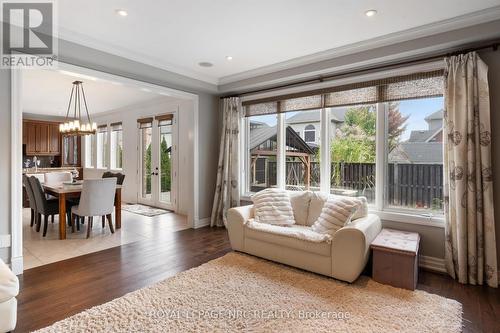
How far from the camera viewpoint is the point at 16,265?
2.93 metres

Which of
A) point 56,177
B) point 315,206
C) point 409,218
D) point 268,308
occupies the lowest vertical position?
point 268,308

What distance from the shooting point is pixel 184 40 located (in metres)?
3.21

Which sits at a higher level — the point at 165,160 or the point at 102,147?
the point at 102,147

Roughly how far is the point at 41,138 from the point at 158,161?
170 inches

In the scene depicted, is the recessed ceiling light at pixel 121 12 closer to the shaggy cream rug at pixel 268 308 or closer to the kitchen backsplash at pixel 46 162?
the shaggy cream rug at pixel 268 308

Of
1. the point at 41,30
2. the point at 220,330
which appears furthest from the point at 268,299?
the point at 41,30

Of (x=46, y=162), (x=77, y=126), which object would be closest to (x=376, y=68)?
(x=77, y=126)

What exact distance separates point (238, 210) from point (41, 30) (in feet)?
9.61

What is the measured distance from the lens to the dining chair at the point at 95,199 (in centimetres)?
420

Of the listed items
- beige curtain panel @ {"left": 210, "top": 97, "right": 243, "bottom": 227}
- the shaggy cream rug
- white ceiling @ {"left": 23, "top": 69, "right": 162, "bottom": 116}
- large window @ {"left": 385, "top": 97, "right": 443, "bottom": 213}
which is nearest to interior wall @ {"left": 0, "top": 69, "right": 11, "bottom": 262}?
white ceiling @ {"left": 23, "top": 69, "right": 162, "bottom": 116}

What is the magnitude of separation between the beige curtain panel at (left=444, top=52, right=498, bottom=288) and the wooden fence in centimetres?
34

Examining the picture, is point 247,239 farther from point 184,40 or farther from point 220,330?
point 184,40

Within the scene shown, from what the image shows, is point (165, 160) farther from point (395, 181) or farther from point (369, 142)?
point (395, 181)

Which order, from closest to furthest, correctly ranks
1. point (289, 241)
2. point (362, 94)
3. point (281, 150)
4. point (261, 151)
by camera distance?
point (289, 241)
point (362, 94)
point (281, 150)
point (261, 151)
